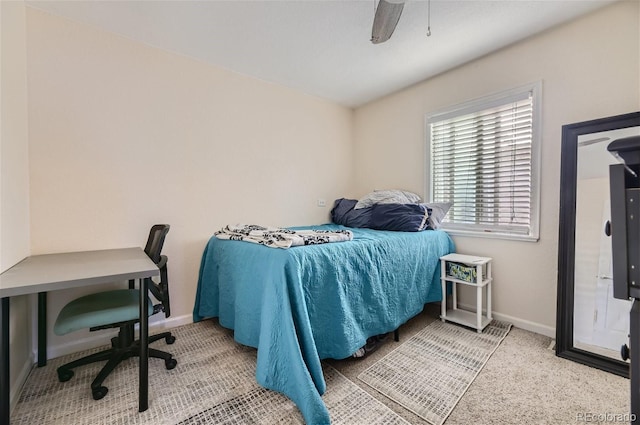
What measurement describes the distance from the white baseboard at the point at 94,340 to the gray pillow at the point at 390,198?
213cm

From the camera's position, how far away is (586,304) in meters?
1.86

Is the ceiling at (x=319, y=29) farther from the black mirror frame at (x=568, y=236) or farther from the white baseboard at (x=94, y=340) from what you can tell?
the white baseboard at (x=94, y=340)

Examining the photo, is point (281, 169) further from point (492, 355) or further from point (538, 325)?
point (538, 325)

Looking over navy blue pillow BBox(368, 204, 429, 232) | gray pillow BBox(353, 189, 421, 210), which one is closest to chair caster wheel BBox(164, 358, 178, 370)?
navy blue pillow BBox(368, 204, 429, 232)

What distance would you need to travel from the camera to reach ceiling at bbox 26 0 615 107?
5.97 ft

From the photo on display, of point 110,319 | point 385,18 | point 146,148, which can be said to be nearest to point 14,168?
point 146,148

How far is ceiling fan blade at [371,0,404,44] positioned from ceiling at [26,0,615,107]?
0.33 meters

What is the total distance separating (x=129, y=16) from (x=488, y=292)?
3610 mm

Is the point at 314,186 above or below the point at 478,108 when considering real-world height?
below

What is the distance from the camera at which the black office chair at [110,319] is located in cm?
147

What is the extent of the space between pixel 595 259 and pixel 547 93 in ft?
4.32

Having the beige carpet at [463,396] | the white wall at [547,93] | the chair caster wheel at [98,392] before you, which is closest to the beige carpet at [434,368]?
the beige carpet at [463,396]

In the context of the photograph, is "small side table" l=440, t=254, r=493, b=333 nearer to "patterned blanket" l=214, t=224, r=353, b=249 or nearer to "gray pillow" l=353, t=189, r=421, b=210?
"gray pillow" l=353, t=189, r=421, b=210

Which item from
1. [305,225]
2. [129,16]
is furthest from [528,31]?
[129,16]
